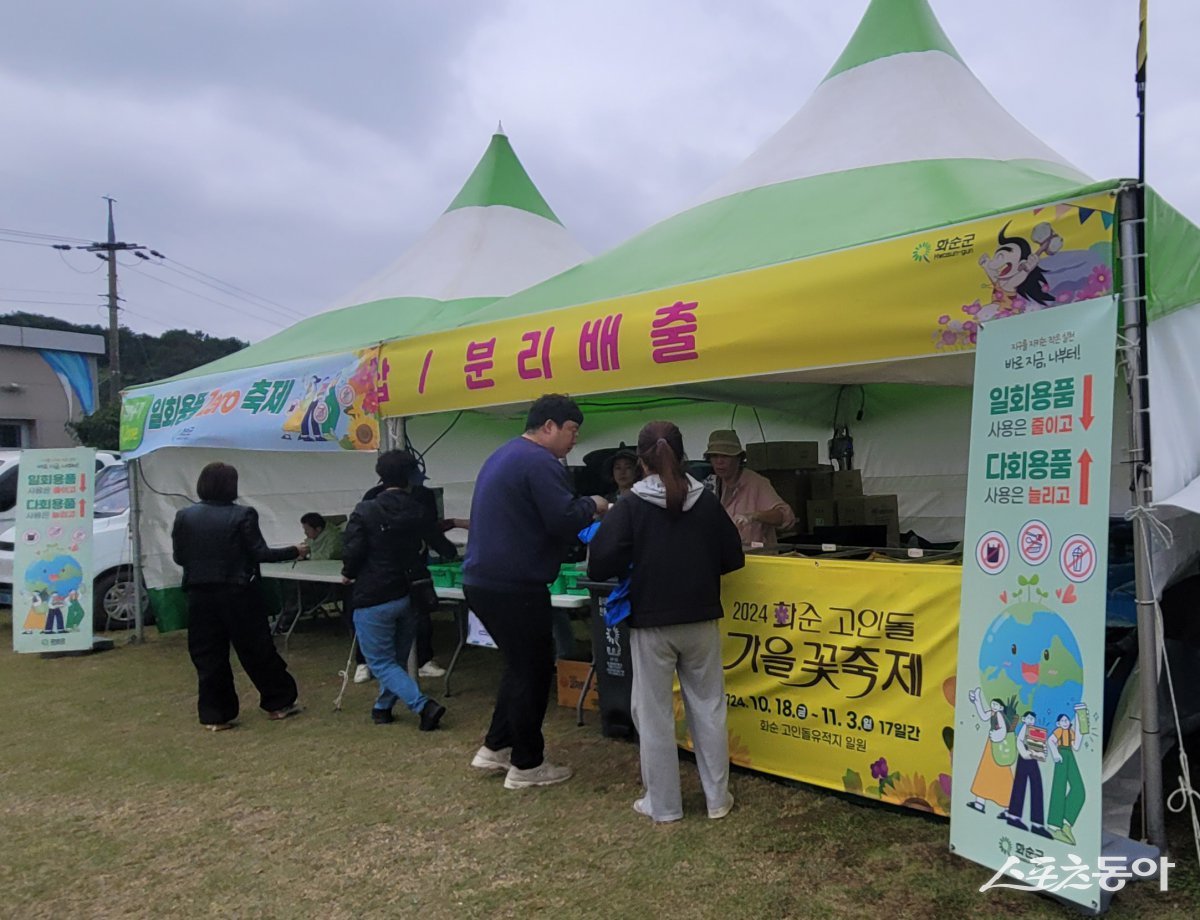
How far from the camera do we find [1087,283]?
8.41ft

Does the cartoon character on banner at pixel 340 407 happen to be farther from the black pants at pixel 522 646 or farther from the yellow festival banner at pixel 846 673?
the yellow festival banner at pixel 846 673

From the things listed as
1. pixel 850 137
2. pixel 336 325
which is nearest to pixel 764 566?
pixel 850 137

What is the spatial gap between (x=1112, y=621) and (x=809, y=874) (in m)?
1.87

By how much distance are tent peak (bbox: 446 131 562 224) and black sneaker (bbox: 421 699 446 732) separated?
468 centimetres

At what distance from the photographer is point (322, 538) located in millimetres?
7297

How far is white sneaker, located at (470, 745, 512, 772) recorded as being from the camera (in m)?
3.86

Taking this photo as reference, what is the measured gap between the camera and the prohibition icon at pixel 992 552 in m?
2.61

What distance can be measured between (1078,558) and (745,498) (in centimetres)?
224

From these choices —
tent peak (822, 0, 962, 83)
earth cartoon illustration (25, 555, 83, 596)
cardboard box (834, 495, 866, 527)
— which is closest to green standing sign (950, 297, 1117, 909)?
cardboard box (834, 495, 866, 527)

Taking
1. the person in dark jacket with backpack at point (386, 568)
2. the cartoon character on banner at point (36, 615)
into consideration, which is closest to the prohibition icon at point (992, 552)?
the person in dark jacket with backpack at point (386, 568)

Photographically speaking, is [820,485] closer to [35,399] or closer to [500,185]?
[500,185]

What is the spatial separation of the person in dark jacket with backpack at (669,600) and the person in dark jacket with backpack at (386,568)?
1633mm

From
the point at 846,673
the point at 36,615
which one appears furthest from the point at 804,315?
the point at 36,615

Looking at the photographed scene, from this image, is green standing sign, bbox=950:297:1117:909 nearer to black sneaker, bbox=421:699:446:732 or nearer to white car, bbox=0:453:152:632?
black sneaker, bbox=421:699:446:732
